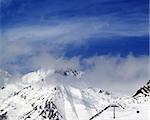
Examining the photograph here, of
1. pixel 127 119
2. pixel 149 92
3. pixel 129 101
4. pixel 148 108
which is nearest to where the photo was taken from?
pixel 127 119

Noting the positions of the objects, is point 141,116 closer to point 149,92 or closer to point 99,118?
point 99,118

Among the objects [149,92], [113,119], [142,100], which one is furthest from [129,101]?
[113,119]

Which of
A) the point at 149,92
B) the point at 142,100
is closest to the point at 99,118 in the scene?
the point at 142,100

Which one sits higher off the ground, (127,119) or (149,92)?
(149,92)

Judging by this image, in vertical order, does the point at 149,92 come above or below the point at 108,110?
above

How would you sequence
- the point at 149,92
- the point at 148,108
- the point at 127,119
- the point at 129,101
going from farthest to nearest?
the point at 149,92, the point at 129,101, the point at 148,108, the point at 127,119

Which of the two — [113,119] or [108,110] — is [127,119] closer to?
[113,119]

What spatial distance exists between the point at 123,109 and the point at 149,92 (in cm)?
3610

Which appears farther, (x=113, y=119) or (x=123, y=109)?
(x=123, y=109)

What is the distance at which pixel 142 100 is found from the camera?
611ft

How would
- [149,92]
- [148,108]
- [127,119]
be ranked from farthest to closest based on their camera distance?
[149,92]
[148,108]
[127,119]

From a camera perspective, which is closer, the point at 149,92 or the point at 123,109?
the point at 123,109

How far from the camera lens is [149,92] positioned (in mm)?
199250

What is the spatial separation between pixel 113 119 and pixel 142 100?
3884 cm
